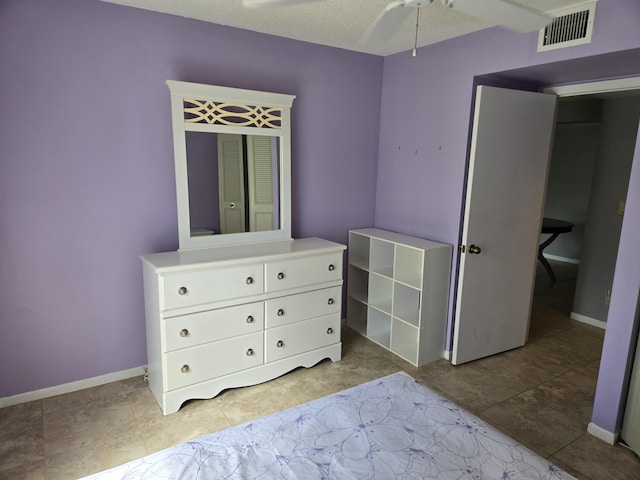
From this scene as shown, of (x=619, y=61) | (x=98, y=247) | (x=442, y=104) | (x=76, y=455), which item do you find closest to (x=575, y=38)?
(x=619, y=61)

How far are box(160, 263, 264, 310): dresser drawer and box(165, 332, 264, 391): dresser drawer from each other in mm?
288

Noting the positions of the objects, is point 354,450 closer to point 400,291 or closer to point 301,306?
point 301,306

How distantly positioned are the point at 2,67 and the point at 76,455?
2.07 meters

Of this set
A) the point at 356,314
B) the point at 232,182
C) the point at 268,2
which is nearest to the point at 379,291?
the point at 356,314

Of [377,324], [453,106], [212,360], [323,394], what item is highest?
[453,106]

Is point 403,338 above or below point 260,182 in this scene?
below

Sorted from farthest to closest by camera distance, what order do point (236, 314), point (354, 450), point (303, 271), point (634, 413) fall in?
point (303, 271), point (236, 314), point (634, 413), point (354, 450)

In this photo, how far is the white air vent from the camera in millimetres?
2271

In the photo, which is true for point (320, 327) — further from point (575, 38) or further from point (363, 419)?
point (575, 38)

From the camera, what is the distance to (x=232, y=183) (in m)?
2.86

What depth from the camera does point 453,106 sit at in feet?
9.95

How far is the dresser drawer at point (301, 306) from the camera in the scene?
274 cm

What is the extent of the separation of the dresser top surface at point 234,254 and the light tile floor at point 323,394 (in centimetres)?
Result: 88

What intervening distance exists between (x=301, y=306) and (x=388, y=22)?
183 cm
